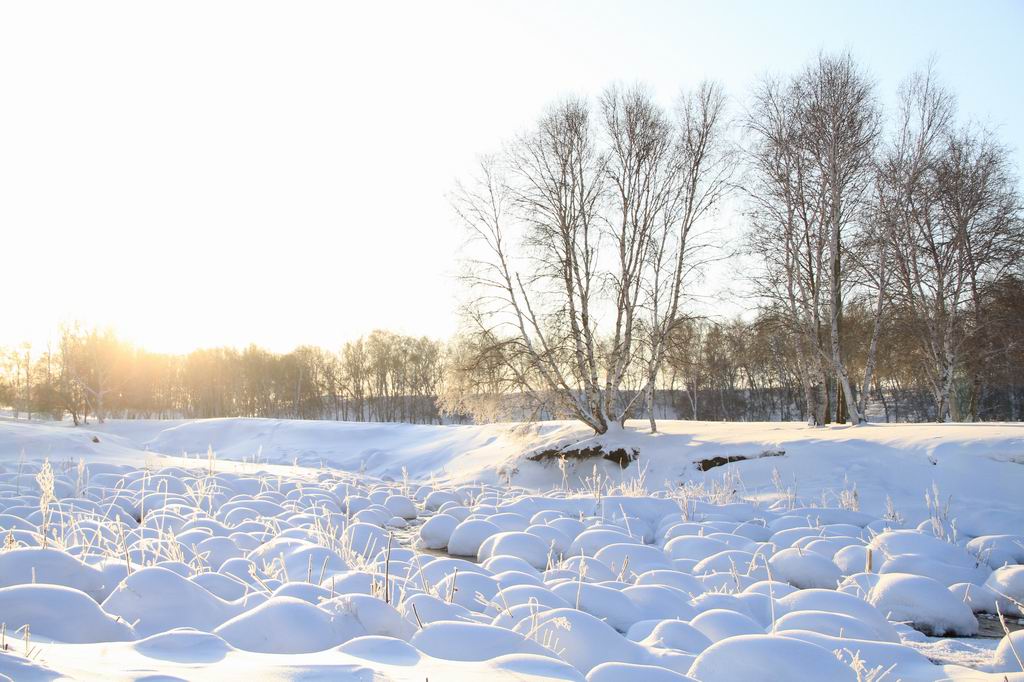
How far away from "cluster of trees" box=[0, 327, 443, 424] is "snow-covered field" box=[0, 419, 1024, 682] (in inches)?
1240

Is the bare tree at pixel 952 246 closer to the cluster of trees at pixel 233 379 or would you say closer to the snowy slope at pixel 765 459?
the snowy slope at pixel 765 459

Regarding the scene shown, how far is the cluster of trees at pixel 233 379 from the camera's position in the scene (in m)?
39.8

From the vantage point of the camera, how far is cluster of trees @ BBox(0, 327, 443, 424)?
3984 cm

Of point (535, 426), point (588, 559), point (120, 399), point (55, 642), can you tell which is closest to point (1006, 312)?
point (535, 426)

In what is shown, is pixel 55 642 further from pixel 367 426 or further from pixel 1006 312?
pixel 367 426

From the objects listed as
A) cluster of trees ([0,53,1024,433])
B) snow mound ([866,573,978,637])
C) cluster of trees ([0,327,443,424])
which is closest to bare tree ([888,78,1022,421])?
cluster of trees ([0,53,1024,433])

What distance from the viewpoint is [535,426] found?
1505 centimetres

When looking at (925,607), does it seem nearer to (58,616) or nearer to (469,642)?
(469,642)

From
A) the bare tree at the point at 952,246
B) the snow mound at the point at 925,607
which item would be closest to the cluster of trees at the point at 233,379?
the bare tree at the point at 952,246

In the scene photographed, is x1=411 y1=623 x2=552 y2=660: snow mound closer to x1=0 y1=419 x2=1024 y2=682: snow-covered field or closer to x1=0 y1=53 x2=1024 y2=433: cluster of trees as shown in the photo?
x1=0 y1=419 x2=1024 y2=682: snow-covered field

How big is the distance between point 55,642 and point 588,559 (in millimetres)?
3324

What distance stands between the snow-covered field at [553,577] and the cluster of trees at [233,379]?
31.5 metres

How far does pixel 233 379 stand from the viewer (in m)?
58.3

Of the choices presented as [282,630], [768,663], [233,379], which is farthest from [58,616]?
[233,379]
